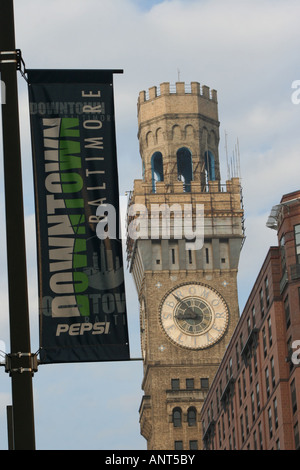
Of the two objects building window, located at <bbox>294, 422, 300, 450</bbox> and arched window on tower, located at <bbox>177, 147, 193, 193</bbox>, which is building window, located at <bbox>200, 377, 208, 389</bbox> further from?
building window, located at <bbox>294, 422, 300, 450</bbox>

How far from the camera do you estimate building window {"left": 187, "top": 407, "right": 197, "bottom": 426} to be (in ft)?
486

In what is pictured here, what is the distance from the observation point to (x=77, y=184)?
17453 mm

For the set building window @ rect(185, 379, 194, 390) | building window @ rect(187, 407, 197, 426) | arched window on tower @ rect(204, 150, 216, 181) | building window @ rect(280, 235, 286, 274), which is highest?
arched window on tower @ rect(204, 150, 216, 181)

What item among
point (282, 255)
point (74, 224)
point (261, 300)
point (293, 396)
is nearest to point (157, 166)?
point (261, 300)

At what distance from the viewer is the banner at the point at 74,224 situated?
1725cm

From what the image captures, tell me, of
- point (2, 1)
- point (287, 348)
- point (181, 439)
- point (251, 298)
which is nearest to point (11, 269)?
point (2, 1)

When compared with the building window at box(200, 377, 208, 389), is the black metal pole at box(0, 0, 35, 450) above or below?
below

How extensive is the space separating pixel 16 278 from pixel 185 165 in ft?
488

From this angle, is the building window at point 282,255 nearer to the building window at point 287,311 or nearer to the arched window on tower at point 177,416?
the building window at point 287,311

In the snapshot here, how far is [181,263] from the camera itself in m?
153

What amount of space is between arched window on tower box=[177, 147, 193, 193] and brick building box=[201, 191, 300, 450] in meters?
55.9

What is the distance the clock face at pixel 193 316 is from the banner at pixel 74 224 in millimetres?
133060

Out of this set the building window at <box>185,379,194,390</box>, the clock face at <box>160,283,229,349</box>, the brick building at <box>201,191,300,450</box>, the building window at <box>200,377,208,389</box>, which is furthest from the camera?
Result: the clock face at <box>160,283,229,349</box>

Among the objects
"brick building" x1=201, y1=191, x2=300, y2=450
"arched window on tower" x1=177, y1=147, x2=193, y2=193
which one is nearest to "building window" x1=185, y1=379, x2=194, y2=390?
"arched window on tower" x1=177, y1=147, x2=193, y2=193
